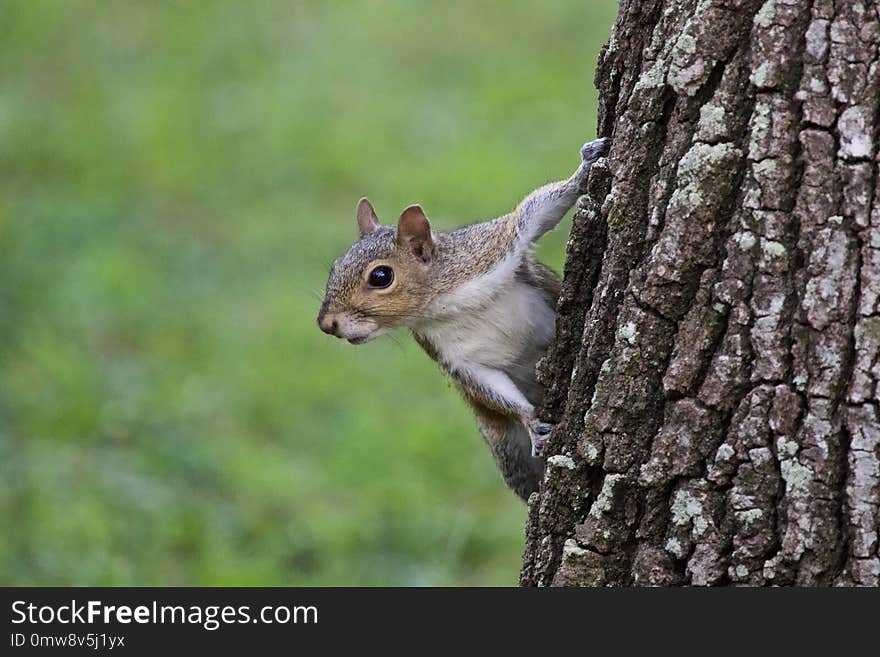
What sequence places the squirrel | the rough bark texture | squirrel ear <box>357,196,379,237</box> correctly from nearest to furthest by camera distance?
the rough bark texture
the squirrel
squirrel ear <box>357,196,379,237</box>

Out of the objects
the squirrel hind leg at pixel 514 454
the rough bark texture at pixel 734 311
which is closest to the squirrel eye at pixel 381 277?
the squirrel hind leg at pixel 514 454

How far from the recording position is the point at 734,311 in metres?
2.35

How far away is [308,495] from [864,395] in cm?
345

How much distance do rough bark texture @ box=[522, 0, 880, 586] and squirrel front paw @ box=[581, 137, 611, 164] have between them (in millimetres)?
176

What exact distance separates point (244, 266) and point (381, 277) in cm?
369

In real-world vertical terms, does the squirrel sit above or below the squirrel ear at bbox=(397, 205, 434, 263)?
below

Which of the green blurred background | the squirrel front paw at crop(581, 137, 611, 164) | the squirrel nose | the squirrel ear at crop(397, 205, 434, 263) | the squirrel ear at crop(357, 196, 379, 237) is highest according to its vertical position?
the green blurred background

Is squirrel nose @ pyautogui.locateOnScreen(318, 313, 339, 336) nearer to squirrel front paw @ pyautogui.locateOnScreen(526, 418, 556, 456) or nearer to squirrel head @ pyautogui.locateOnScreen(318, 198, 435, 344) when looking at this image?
squirrel head @ pyautogui.locateOnScreen(318, 198, 435, 344)

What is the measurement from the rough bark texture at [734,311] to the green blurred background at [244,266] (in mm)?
1330

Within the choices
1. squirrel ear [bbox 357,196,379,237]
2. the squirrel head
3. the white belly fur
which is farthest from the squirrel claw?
squirrel ear [bbox 357,196,379,237]

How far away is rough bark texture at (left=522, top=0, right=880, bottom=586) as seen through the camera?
7.31 feet

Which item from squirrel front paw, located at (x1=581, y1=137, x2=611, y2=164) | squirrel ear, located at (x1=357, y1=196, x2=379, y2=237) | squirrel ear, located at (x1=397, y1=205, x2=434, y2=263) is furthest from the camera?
squirrel ear, located at (x1=357, y1=196, x2=379, y2=237)

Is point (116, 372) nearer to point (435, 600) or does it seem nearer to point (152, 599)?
point (152, 599)

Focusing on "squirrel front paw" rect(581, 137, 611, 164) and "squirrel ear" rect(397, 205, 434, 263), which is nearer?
"squirrel front paw" rect(581, 137, 611, 164)
